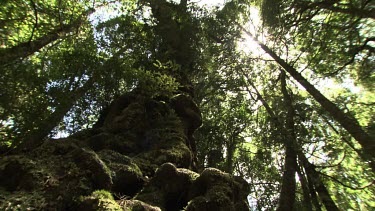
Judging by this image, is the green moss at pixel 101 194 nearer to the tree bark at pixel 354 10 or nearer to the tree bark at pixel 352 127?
the tree bark at pixel 352 127

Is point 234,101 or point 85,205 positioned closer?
point 85,205

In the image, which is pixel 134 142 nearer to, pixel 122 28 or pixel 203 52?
pixel 122 28

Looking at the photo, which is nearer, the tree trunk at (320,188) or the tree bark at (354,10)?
the tree bark at (354,10)

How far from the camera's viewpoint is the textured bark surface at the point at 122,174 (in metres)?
A: 3.55

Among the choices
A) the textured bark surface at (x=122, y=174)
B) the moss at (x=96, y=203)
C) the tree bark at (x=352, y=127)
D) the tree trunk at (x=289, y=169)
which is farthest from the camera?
the tree trunk at (x=289, y=169)

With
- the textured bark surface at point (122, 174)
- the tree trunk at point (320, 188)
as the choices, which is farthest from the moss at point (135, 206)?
the tree trunk at point (320, 188)

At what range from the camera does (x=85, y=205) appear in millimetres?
3451

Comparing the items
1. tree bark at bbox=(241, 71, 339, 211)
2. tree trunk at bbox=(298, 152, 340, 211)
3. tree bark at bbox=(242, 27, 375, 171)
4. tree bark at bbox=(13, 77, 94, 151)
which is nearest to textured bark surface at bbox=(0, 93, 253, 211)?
tree bark at bbox=(13, 77, 94, 151)

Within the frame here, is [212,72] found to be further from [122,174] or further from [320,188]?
[122,174]

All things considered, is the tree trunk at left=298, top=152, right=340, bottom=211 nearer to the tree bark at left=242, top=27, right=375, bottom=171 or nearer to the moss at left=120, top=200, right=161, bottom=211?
the tree bark at left=242, top=27, right=375, bottom=171

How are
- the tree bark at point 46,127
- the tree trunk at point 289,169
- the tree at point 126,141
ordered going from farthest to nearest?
the tree trunk at point 289,169 → the tree bark at point 46,127 → the tree at point 126,141

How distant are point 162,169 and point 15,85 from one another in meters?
3.82

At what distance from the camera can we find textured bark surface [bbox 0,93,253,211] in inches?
140

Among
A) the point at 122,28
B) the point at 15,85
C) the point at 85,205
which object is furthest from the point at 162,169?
the point at 122,28
